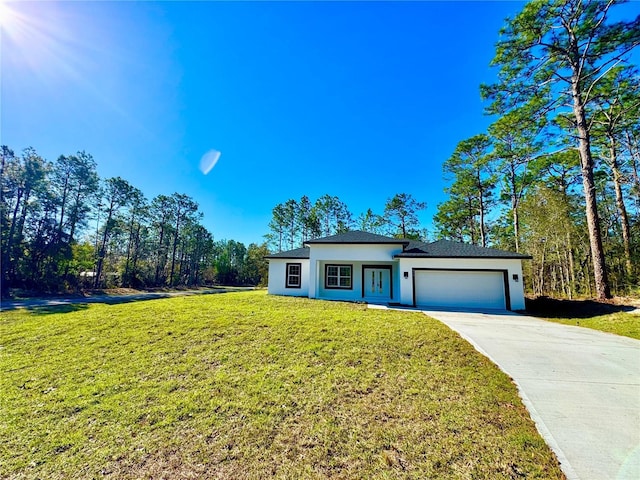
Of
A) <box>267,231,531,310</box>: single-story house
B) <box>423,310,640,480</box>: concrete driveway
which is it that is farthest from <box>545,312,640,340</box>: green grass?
<box>267,231,531,310</box>: single-story house

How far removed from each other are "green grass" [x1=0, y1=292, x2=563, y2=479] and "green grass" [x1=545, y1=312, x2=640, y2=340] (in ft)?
18.5

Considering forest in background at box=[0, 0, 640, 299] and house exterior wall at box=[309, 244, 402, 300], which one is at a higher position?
forest in background at box=[0, 0, 640, 299]

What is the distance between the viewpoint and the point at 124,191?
27969 millimetres

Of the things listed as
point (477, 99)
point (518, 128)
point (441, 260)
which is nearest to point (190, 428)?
point (441, 260)

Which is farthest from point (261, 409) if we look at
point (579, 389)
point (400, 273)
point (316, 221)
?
point (316, 221)

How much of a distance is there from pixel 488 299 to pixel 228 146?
1692 cm

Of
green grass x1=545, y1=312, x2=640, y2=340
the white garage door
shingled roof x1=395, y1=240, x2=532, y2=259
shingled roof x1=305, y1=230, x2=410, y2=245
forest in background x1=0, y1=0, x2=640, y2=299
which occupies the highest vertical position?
forest in background x1=0, y1=0, x2=640, y2=299

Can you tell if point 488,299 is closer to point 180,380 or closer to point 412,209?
point 180,380

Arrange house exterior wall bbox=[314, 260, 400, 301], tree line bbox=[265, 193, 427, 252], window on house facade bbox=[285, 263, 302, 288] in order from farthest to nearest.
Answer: tree line bbox=[265, 193, 427, 252], window on house facade bbox=[285, 263, 302, 288], house exterior wall bbox=[314, 260, 400, 301]

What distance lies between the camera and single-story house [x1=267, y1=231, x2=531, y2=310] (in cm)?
1195

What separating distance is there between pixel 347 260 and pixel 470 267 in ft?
19.5

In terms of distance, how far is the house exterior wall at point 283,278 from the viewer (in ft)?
51.4

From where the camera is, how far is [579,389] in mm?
3822

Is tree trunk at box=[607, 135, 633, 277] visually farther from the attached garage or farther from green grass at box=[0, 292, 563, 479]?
green grass at box=[0, 292, 563, 479]
